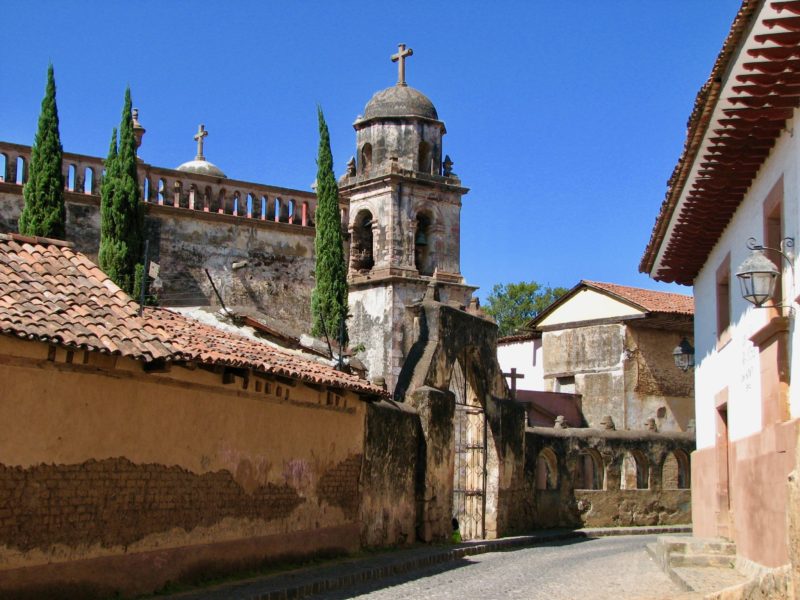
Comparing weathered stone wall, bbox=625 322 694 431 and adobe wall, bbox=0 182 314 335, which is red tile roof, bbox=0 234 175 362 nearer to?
adobe wall, bbox=0 182 314 335

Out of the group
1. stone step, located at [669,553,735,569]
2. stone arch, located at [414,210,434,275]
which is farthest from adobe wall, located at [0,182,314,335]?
stone step, located at [669,553,735,569]

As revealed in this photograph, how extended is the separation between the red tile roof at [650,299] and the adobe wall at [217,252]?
33.2 ft

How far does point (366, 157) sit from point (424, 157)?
187cm

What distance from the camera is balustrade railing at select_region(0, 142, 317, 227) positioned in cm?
3209

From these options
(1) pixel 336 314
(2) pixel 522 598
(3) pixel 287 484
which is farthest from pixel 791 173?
(1) pixel 336 314

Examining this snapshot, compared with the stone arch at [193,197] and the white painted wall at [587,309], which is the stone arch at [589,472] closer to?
the white painted wall at [587,309]

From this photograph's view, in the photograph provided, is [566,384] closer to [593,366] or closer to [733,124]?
[593,366]

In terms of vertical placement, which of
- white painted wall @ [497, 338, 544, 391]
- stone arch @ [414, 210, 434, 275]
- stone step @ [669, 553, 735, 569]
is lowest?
stone step @ [669, 553, 735, 569]

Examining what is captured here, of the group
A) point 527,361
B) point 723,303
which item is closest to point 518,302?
point 527,361

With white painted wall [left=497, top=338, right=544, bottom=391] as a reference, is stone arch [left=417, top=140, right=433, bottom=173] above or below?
above

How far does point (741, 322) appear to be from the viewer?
15766 millimetres

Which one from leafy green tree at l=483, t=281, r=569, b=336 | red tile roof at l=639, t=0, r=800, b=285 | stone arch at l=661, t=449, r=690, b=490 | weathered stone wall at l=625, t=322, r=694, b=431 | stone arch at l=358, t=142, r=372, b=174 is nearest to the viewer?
red tile roof at l=639, t=0, r=800, b=285

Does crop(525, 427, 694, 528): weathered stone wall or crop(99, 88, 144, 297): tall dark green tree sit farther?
crop(99, 88, 144, 297): tall dark green tree

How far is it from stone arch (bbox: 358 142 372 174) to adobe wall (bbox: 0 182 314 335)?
3178 millimetres
